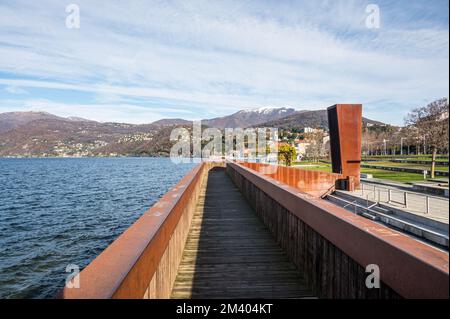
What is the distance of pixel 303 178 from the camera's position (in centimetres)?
1681

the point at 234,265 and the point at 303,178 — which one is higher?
the point at 303,178

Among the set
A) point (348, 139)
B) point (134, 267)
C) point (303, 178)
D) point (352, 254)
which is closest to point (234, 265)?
point (352, 254)

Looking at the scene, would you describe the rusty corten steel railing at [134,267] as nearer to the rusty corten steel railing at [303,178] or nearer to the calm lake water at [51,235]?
the calm lake water at [51,235]

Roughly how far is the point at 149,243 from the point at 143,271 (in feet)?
1.02

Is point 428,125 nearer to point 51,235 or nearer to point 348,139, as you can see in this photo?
point 348,139

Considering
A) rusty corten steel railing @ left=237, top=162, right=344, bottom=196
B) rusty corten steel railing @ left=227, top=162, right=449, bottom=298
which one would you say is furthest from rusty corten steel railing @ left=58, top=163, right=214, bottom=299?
rusty corten steel railing @ left=237, top=162, right=344, bottom=196

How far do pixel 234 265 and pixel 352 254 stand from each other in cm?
273

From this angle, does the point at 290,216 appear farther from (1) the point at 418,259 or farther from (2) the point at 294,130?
(2) the point at 294,130

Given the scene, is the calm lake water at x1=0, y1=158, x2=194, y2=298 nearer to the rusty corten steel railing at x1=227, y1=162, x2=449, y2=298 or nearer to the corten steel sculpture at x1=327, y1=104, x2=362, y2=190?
the rusty corten steel railing at x1=227, y1=162, x2=449, y2=298

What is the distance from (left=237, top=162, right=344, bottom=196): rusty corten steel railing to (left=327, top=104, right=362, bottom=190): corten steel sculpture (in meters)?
0.62

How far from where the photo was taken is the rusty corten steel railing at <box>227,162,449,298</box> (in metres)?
1.83

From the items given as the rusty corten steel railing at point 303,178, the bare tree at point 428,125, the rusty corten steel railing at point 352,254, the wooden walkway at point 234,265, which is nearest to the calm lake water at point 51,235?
the wooden walkway at point 234,265

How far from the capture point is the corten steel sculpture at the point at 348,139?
20.0m

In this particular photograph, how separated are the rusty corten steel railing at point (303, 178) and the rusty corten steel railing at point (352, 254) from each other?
901cm
